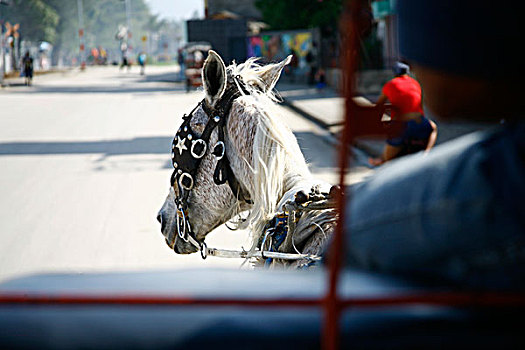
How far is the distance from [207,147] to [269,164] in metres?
0.34

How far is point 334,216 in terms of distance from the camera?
2656 millimetres

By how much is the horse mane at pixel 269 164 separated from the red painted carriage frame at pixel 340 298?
1.86m

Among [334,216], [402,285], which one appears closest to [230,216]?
[334,216]

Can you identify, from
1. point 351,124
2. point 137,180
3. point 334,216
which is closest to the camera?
point 351,124

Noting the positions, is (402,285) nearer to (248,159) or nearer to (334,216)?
(334,216)

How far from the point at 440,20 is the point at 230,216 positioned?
7.18 feet

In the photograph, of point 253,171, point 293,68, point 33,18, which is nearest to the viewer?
point 253,171

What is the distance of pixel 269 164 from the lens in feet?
9.16

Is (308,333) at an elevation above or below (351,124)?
below

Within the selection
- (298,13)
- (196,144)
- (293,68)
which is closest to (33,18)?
(293,68)

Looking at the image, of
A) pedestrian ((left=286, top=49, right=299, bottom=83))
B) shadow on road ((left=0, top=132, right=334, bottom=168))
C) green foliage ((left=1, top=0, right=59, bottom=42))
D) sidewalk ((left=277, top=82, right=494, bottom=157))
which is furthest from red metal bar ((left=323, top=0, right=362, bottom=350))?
green foliage ((left=1, top=0, right=59, bottom=42))

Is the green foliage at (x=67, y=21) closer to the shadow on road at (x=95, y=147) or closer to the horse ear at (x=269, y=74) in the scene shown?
the shadow on road at (x=95, y=147)

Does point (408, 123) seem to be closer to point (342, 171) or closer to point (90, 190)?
point (90, 190)

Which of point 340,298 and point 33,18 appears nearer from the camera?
point 340,298
